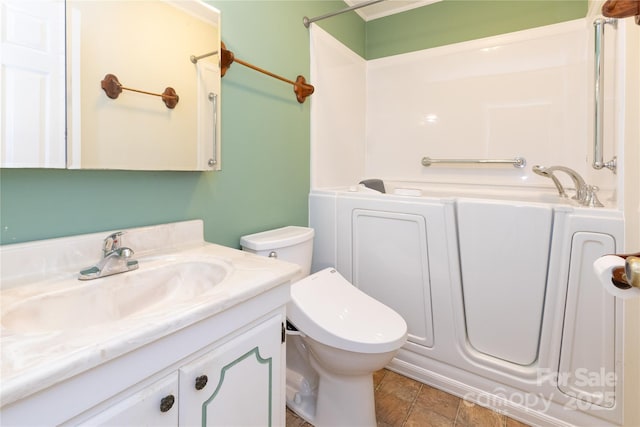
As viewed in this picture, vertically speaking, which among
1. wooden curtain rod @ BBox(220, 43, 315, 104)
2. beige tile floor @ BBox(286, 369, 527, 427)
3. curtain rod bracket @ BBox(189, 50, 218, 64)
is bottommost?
beige tile floor @ BBox(286, 369, 527, 427)

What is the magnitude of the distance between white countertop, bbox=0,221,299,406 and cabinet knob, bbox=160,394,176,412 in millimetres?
154

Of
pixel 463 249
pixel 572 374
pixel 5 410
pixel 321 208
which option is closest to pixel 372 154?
pixel 321 208

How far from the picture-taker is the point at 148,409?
0.64m

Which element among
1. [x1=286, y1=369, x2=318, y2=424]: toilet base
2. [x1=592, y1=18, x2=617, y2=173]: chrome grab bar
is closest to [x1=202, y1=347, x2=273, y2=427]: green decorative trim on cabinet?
[x1=286, y1=369, x2=318, y2=424]: toilet base

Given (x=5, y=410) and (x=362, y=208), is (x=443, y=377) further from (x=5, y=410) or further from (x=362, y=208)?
(x=5, y=410)

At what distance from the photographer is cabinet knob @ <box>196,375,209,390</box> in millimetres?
732

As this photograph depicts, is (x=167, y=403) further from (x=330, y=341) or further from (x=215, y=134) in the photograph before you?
(x=215, y=134)

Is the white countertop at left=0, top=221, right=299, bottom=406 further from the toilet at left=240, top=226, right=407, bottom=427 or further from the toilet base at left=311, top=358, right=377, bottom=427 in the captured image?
the toilet base at left=311, top=358, right=377, bottom=427

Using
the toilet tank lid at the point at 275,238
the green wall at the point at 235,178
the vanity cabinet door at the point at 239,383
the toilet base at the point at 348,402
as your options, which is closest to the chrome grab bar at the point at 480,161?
the green wall at the point at 235,178

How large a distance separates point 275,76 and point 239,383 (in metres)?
1.35

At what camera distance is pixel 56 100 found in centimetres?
88

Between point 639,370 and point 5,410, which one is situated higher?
point 5,410

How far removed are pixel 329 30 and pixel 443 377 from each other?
7.12ft

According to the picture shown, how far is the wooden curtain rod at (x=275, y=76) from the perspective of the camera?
135cm
